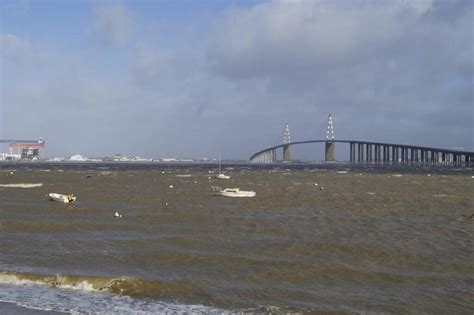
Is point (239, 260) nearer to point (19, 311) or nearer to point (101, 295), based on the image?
point (101, 295)

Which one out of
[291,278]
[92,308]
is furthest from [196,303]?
[291,278]

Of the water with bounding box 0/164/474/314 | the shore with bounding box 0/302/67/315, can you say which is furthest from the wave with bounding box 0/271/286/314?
the shore with bounding box 0/302/67/315

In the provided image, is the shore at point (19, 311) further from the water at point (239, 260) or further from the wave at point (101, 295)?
the water at point (239, 260)

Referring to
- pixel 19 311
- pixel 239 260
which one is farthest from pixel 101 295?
pixel 239 260

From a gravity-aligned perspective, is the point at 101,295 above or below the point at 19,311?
below

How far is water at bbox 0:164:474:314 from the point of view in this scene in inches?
485

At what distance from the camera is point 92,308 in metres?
11.3

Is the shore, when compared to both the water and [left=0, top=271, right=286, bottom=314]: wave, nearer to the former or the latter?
[left=0, top=271, right=286, bottom=314]: wave

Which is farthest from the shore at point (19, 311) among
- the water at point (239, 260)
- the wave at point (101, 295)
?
the water at point (239, 260)

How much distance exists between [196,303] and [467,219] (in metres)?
18.4

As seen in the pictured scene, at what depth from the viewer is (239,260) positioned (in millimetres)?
16750

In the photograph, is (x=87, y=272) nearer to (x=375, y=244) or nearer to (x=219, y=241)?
(x=219, y=241)

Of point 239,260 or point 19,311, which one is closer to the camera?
point 19,311

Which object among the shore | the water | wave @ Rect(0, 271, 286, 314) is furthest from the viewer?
the water
